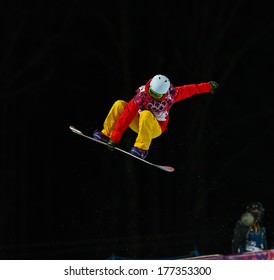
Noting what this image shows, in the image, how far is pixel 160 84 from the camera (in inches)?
331

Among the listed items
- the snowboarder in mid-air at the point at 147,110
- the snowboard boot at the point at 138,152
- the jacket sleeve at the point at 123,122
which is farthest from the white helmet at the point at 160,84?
the snowboard boot at the point at 138,152

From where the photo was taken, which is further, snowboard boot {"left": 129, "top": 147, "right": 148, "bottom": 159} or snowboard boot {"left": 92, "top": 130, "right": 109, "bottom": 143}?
snowboard boot {"left": 92, "top": 130, "right": 109, "bottom": 143}

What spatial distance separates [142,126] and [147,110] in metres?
0.20

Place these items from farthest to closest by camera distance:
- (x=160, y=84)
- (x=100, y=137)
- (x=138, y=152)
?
(x=100, y=137) < (x=138, y=152) < (x=160, y=84)

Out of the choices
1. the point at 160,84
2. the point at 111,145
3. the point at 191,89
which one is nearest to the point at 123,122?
the point at 111,145

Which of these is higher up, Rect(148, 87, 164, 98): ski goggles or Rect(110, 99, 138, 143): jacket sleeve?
Rect(148, 87, 164, 98): ski goggles

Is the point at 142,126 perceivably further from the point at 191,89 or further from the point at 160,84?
the point at 191,89

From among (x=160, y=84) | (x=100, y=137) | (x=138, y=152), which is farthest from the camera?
(x=100, y=137)

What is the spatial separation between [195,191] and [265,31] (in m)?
2.90

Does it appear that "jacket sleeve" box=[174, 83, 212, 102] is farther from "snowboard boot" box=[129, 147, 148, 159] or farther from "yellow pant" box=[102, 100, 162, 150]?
"snowboard boot" box=[129, 147, 148, 159]

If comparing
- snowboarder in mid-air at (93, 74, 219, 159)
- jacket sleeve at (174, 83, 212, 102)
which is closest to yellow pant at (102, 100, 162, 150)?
snowboarder in mid-air at (93, 74, 219, 159)

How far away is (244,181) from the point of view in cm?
1445

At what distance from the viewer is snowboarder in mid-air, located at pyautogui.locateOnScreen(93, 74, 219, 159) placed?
847 cm

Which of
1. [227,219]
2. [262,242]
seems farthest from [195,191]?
[262,242]
